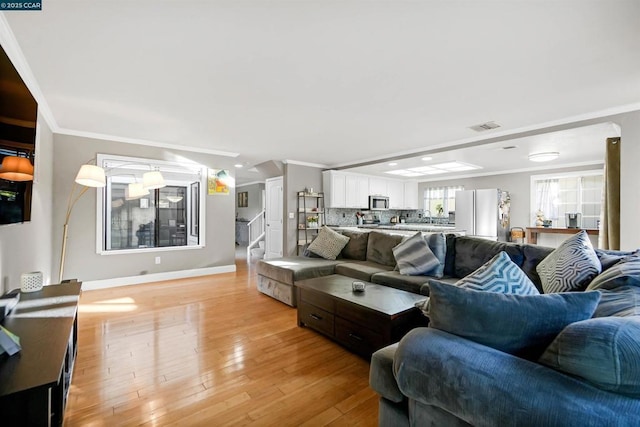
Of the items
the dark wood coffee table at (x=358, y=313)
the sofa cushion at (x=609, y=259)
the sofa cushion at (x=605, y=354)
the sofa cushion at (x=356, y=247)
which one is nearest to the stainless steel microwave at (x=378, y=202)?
the sofa cushion at (x=356, y=247)

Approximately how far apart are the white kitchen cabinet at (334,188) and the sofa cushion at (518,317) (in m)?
5.77

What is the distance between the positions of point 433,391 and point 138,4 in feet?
8.11

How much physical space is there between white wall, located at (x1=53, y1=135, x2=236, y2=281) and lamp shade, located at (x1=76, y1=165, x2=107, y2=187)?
4.52 feet

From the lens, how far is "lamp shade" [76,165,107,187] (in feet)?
10.3

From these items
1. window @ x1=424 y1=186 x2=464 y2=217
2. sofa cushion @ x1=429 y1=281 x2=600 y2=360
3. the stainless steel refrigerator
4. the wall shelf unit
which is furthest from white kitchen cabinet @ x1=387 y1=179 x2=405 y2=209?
sofa cushion @ x1=429 y1=281 x2=600 y2=360

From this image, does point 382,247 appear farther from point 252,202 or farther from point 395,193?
point 252,202

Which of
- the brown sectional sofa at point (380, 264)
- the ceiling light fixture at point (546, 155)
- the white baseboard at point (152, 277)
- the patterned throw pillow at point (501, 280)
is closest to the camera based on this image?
the patterned throw pillow at point (501, 280)

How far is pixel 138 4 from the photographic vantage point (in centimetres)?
169

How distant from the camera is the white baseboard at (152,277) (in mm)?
4352

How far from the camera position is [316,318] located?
2.78 meters

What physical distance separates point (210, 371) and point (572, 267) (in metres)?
2.64

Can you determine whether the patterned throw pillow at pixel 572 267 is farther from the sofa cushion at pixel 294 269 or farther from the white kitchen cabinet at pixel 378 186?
the white kitchen cabinet at pixel 378 186

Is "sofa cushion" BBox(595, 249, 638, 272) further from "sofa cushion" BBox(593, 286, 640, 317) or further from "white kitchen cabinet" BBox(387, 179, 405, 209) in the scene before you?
"white kitchen cabinet" BBox(387, 179, 405, 209)

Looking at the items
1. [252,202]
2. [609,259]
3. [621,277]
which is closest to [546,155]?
[609,259]
